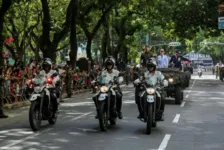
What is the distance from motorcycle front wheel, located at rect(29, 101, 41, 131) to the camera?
35.9ft

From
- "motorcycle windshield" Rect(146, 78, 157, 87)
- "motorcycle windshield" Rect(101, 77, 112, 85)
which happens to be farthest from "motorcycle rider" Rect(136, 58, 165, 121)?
"motorcycle windshield" Rect(101, 77, 112, 85)

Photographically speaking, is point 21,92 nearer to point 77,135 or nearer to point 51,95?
point 51,95

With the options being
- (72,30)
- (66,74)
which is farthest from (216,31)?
(66,74)

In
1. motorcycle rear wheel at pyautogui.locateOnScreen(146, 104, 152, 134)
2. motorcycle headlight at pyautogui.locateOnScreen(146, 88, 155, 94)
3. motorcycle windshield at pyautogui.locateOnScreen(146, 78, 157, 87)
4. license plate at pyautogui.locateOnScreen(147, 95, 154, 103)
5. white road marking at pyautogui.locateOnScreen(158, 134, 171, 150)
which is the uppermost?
motorcycle windshield at pyautogui.locateOnScreen(146, 78, 157, 87)

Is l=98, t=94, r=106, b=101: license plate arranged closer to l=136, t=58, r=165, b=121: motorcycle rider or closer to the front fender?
l=136, t=58, r=165, b=121: motorcycle rider

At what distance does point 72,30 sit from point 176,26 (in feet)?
63.5

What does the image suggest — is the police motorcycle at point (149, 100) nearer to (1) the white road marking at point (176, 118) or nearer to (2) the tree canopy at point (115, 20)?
(1) the white road marking at point (176, 118)

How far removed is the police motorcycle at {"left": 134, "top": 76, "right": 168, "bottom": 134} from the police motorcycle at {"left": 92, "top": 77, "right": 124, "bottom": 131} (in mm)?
586

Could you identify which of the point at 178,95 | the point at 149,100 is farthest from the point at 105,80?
the point at 178,95

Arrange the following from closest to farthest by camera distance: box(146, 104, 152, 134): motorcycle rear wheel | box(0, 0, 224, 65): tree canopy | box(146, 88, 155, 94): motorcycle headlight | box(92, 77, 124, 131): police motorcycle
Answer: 1. box(146, 104, 152, 134): motorcycle rear wheel
2. box(146, 88, 155, 94): motorcycle headlight
3. box(92, 77, 124, 131): police motorcycle
4. box(0, 0, 224, 65): tree canopy

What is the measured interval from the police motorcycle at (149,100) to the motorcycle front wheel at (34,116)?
8.18 ft

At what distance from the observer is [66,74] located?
77.2ft

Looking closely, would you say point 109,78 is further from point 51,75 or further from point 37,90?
point 37,90

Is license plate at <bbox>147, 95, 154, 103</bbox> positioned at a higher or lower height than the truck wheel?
higher
